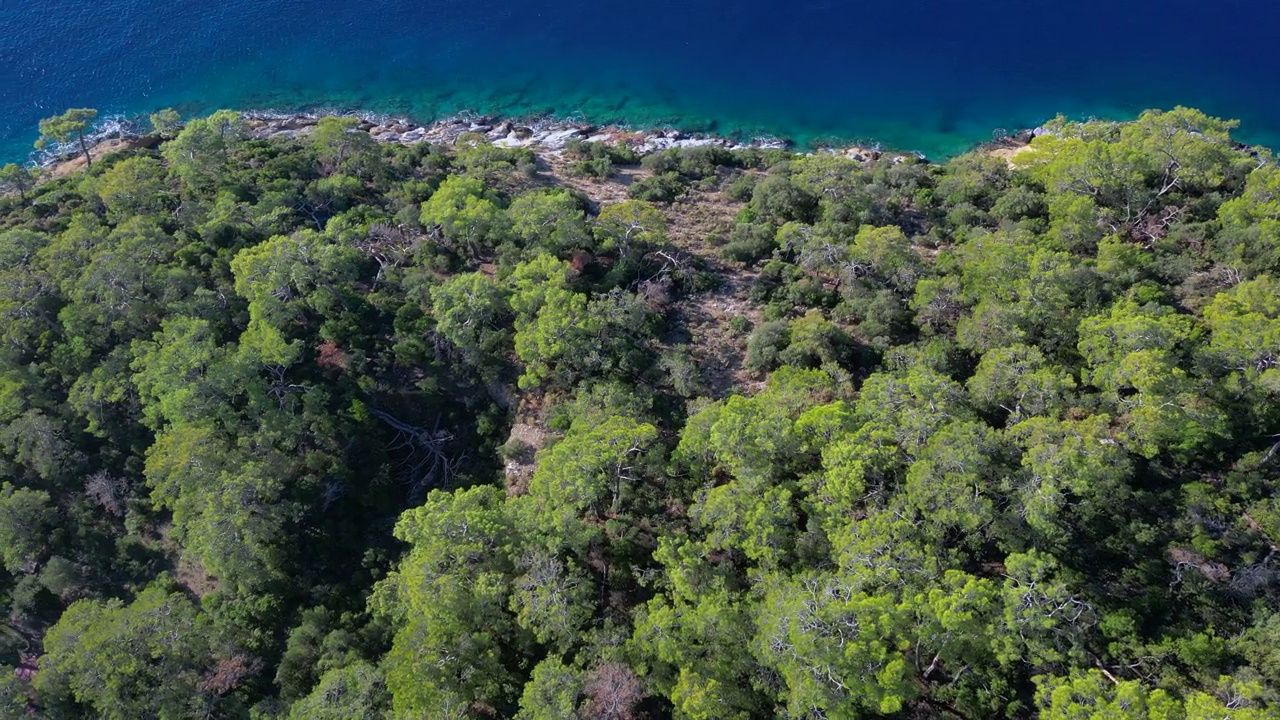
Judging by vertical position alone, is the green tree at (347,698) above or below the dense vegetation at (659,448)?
below

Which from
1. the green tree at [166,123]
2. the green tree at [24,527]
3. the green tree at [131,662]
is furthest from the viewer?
the green tree at [166,123]

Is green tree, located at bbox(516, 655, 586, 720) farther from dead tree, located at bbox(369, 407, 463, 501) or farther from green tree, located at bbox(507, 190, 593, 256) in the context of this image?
green tree, located at bbox(507, 190, 593, 256)

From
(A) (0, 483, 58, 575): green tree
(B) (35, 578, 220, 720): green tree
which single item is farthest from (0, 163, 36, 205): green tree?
(B) (35, 578, 220, 720): green tree

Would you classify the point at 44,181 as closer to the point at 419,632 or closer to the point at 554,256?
the point at 554,256

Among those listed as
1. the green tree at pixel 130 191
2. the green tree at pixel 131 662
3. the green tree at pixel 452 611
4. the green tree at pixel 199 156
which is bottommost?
the green tree at pixel 131 662

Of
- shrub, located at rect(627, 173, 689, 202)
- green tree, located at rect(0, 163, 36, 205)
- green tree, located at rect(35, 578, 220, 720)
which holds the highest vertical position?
shrub, located at rect(627, 173, 689, 202)

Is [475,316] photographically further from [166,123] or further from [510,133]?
[166,123]

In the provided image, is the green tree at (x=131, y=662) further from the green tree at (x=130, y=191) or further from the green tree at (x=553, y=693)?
the green tree at (x=130, y=191)

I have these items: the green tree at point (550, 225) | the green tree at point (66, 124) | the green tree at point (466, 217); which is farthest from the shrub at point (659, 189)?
the green tree at point (66, 124)

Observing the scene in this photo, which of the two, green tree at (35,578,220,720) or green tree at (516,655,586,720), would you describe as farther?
green tree at (35,578,220,720)
